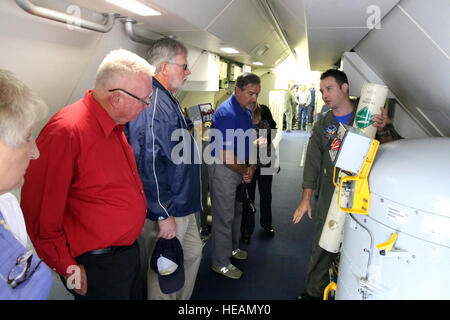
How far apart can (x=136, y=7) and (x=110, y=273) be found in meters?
1.53

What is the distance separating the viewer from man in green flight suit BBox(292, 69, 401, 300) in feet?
7.32

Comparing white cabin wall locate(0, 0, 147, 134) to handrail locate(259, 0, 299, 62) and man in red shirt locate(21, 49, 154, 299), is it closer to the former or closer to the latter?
man in red shirt locate(21, 49, 154, 299)

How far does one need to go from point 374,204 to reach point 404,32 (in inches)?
37.7

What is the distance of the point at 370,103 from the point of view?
1658 mm

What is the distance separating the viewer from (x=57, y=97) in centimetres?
197

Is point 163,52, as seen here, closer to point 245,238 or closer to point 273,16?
point 273,16

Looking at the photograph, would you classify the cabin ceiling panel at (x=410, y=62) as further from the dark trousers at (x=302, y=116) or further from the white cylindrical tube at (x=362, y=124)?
the dark trousers at (x=302, y=116)

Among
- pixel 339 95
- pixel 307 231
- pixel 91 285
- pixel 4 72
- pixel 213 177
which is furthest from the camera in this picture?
pixel 307 231

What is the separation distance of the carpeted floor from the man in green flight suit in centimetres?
34

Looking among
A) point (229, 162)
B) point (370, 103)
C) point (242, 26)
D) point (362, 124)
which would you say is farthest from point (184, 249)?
point (242, 26)

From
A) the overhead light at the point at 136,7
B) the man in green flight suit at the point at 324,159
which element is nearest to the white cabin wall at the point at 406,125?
the man in green flight suit at the point at 324,159

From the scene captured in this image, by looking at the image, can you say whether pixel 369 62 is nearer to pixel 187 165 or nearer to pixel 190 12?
pixel 190 12

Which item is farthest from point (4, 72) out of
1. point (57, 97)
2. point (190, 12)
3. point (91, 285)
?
point (190, 12)

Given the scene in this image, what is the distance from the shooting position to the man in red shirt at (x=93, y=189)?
129 cm
